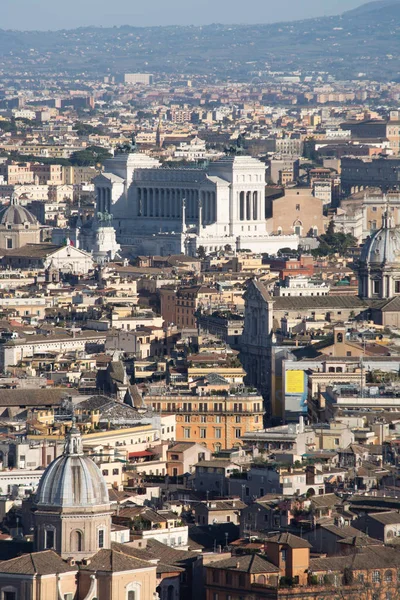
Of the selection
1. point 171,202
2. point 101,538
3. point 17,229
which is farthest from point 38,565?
point 171,202

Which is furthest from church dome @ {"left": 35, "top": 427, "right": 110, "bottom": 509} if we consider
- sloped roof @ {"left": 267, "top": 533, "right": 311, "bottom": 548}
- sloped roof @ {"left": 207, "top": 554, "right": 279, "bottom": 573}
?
sloped roof @ {"left": 267, "top": 533, "right": 311, "bottom": 548}

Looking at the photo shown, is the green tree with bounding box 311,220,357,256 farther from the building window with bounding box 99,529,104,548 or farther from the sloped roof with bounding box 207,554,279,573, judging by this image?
the building window with bounding box 99,529,104,548

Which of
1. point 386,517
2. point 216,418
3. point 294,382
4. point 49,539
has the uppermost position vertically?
point 49,539

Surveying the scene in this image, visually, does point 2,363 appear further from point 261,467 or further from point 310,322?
point 261,467

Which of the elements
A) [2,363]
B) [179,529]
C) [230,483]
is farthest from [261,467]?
[2,363]

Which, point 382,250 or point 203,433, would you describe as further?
point 382,250

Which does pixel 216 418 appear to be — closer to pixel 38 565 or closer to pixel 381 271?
pixel 38 565

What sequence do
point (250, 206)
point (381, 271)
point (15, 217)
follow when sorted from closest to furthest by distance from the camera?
point (381, 271), point (15, 217), point (250, 206)
